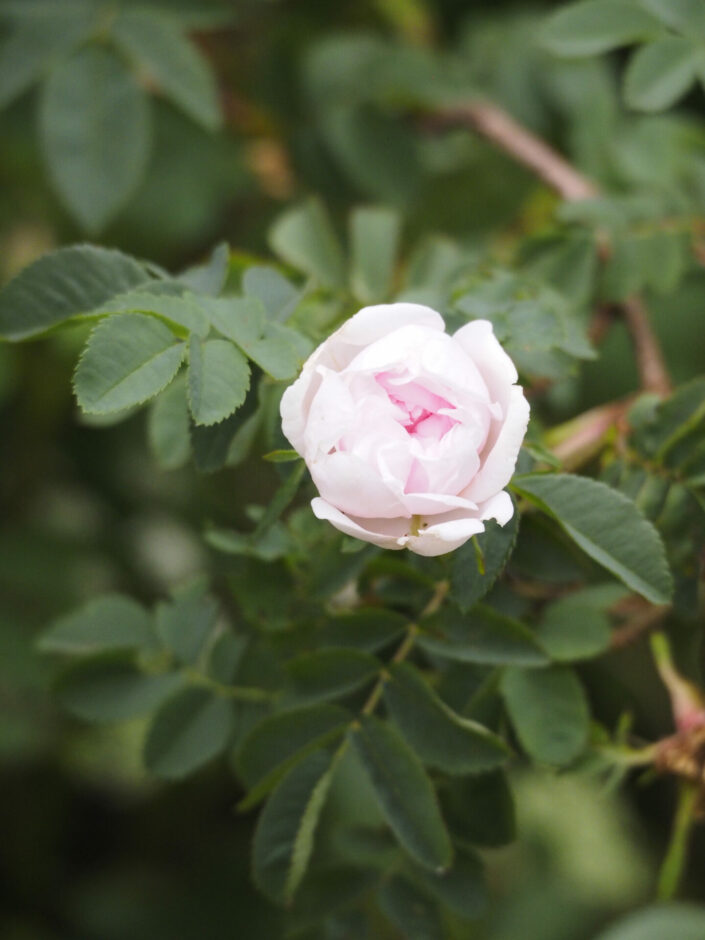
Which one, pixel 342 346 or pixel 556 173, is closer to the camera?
pixel 342 346

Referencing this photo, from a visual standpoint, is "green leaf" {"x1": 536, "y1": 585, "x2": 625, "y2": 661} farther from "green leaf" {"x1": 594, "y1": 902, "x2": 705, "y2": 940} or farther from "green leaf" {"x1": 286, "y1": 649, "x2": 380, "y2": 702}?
"green leaf" {"x1": 594, "y1": 902, "x2": 705, "y2": 940}

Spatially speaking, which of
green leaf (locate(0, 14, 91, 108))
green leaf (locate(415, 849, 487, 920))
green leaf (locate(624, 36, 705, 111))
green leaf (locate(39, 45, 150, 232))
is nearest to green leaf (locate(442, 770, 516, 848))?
green leaf (locate(415, 849, 487, 920))

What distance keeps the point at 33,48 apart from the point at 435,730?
0.91 meters

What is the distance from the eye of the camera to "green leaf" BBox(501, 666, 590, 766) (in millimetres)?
709

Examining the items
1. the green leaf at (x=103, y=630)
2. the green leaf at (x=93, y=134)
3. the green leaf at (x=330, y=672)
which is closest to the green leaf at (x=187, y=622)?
the green leaf at (x=103, y=630)

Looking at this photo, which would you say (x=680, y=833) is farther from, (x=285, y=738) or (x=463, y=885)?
(x=285, y=738)

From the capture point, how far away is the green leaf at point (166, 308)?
0.60m

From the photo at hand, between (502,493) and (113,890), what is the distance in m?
1.37

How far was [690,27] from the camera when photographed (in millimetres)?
836

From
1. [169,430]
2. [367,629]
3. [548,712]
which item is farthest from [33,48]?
[548,712]

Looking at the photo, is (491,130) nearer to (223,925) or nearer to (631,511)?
(631,511)

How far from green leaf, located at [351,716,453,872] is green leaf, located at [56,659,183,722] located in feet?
0.72

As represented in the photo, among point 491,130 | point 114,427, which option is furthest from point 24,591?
point 491,130

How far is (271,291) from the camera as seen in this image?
0.71m
